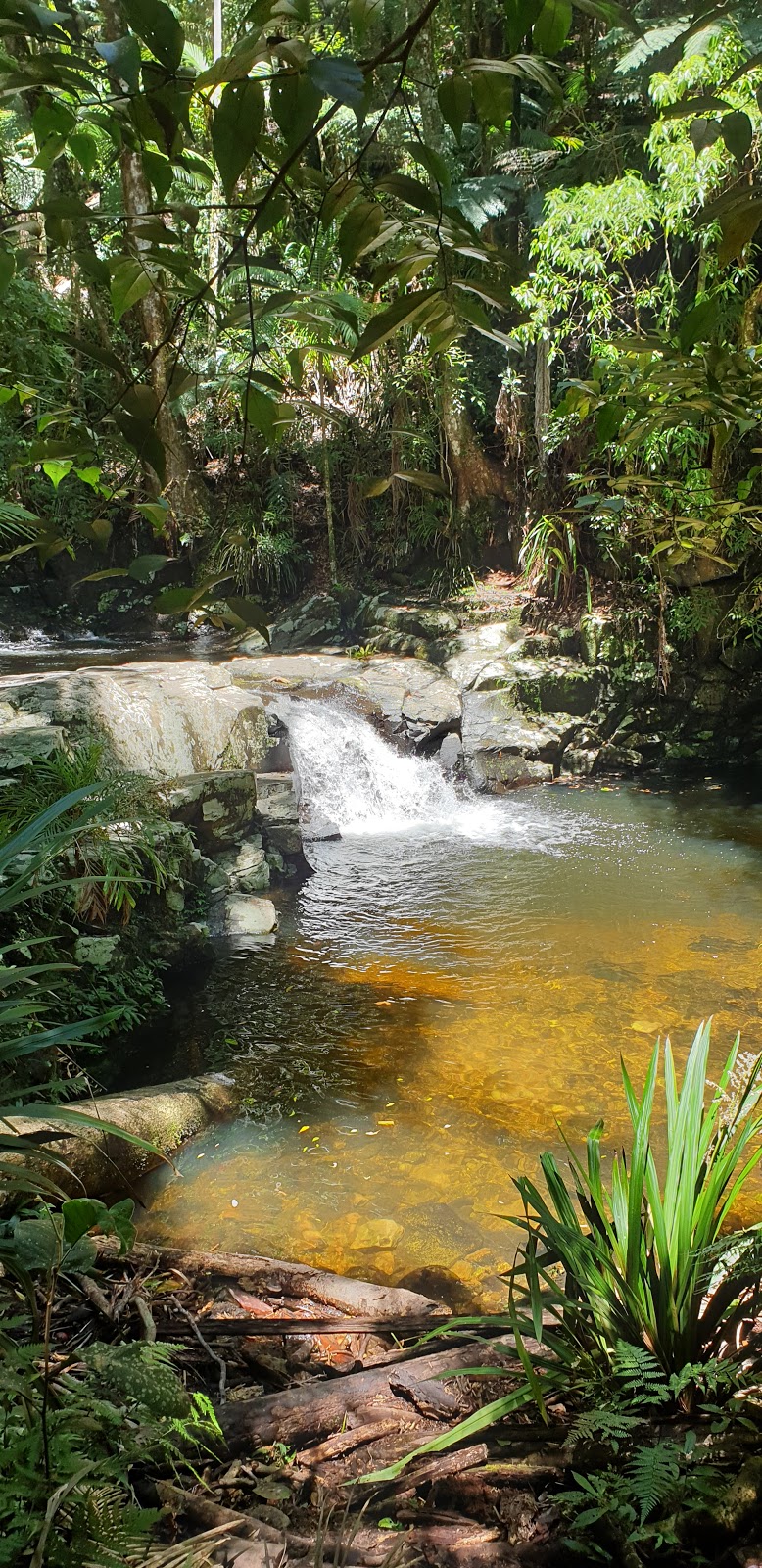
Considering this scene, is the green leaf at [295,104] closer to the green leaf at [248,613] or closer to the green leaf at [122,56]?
the green leaf at [122,56]

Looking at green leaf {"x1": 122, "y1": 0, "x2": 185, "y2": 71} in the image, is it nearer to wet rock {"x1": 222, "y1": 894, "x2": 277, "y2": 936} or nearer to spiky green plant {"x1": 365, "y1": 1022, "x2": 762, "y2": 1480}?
spiky green plant {"x1": 365, "y1": 1022, "x2": 762, "y2": 1480}

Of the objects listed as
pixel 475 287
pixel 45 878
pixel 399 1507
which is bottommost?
pixel 399 1507

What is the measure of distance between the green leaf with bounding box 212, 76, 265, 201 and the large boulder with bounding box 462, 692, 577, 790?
7636 millimetres

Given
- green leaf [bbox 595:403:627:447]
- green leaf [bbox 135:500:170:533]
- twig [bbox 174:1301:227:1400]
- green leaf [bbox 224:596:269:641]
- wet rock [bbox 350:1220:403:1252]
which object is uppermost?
green leaf [bbox 595:403:627:447]

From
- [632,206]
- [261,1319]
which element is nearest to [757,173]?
[632,206]

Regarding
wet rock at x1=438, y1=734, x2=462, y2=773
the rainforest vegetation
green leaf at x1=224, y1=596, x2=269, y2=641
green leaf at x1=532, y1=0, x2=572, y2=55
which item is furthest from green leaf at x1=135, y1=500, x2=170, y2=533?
wet rock at x1=438, y1=734, x2=462, y2=773

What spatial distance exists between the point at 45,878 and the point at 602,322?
7728mm

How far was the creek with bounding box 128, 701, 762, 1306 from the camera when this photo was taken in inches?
116

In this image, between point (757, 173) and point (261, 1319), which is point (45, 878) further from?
point (757, 173)

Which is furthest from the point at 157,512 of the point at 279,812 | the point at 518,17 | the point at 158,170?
the point at 279,812

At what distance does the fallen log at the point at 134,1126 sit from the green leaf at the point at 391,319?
2343 millimetres

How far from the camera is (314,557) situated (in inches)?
475

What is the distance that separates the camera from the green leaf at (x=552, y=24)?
30.6 inches

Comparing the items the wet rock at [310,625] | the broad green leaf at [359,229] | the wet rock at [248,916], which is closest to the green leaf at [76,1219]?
the broad green leaf at [359,229]
